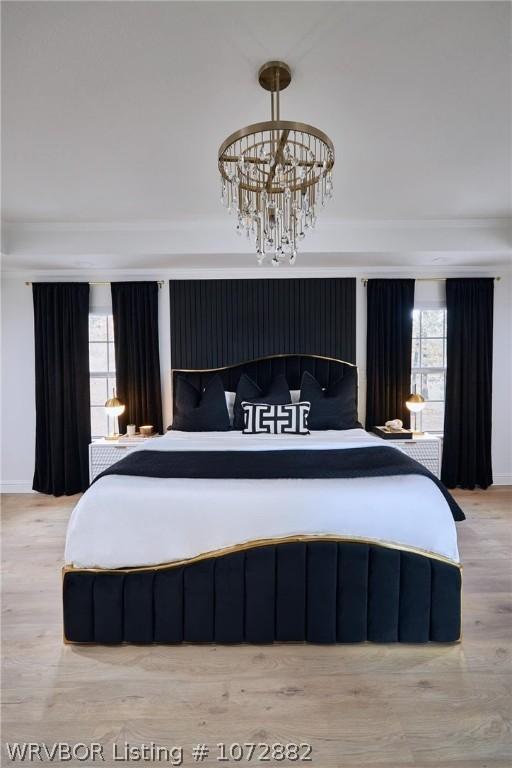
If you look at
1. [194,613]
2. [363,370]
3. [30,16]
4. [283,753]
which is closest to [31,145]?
[30,16]

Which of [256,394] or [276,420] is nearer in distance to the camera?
[276,420]

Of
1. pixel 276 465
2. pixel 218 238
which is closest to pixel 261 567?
pixel 276 465

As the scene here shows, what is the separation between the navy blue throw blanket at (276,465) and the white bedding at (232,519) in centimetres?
17

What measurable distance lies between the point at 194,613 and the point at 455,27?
2677mm

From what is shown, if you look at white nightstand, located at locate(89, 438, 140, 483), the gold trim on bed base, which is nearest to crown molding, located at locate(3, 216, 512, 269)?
white nightstand, located at locate(89, 438, 140, 483)

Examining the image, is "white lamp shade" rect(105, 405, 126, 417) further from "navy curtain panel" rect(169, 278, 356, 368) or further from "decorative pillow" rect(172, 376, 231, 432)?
"navy curtain panel" rect(169, 278, 356, 368)

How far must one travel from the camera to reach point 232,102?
6.44 feet

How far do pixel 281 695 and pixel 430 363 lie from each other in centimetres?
370

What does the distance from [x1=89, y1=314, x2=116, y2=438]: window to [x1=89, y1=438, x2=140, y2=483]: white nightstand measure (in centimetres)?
59

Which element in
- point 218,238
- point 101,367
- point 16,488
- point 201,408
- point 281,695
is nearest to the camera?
point 281,695

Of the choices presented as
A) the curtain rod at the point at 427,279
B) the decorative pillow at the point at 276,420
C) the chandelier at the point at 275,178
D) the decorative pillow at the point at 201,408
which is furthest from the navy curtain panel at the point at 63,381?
the curtain rod at the point at 427,279

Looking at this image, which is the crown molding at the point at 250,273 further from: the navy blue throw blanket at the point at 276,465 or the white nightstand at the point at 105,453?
the navy blue throw blanket at the point at 276,465

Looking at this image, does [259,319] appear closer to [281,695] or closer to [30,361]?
[30,361]

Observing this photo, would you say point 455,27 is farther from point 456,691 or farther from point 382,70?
point 456,691
